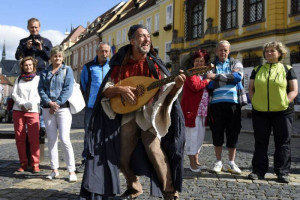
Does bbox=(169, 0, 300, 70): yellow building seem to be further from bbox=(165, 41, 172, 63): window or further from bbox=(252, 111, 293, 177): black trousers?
bbox=(252, 111, 293, 177): black trousers

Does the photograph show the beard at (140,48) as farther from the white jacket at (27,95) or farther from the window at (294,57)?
the window at (294,57)

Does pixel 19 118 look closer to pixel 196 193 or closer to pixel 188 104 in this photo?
pixel 188 104

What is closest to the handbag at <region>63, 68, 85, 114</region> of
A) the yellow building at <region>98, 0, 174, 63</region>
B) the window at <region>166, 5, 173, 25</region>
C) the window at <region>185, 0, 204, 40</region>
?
the window at <region>185, 0, 204, 40</region>

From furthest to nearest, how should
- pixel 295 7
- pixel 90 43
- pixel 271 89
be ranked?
pixel 90 43 → pixel 295 7 → pixel 271 89

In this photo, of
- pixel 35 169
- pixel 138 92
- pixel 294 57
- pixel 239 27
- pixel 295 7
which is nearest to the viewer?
pixel 138 92

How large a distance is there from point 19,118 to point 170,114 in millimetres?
2929

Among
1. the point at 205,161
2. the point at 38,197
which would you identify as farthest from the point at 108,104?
the point at 205,161

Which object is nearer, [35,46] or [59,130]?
[59,130]

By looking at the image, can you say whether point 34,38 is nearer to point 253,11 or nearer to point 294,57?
point 294,57

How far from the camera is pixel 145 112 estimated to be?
131 inches

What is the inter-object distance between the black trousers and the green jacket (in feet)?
0.46

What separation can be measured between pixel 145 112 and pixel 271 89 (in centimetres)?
225

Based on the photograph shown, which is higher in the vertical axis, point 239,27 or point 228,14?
point 228,14

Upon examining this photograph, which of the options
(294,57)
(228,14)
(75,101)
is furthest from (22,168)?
(228,14)
